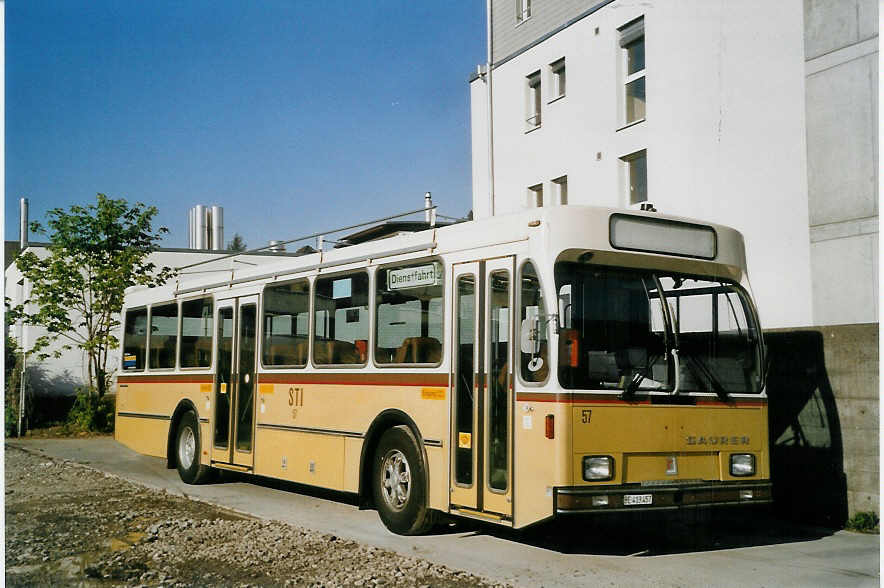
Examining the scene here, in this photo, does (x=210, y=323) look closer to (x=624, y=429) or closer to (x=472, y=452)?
(x=472, y=452)

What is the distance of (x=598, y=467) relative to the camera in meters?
7.70

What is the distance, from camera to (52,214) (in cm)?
2281

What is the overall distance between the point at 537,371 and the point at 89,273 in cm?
1824

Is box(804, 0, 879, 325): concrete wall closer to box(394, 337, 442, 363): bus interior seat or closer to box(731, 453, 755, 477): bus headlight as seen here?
box(731, 453, 755, 477): bus headlight

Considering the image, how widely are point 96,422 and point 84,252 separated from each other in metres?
4.18

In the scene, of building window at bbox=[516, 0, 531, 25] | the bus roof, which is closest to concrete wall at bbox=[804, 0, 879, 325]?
the bus roof

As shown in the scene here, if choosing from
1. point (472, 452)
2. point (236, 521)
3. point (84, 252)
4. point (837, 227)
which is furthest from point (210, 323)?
point (84, 252)

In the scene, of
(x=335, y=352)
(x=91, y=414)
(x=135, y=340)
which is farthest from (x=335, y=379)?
(x=91, y=414)

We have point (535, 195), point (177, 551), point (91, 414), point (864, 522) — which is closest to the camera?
point (177, 551)

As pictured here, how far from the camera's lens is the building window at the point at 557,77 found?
19781 mm

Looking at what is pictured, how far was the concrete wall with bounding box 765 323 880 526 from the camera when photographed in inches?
384

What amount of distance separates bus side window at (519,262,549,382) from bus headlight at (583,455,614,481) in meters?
0.74

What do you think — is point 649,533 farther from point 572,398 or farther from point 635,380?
point 572,398

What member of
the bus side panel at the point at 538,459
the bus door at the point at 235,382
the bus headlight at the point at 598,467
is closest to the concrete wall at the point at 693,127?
the bus headlight at the point at 598,467
